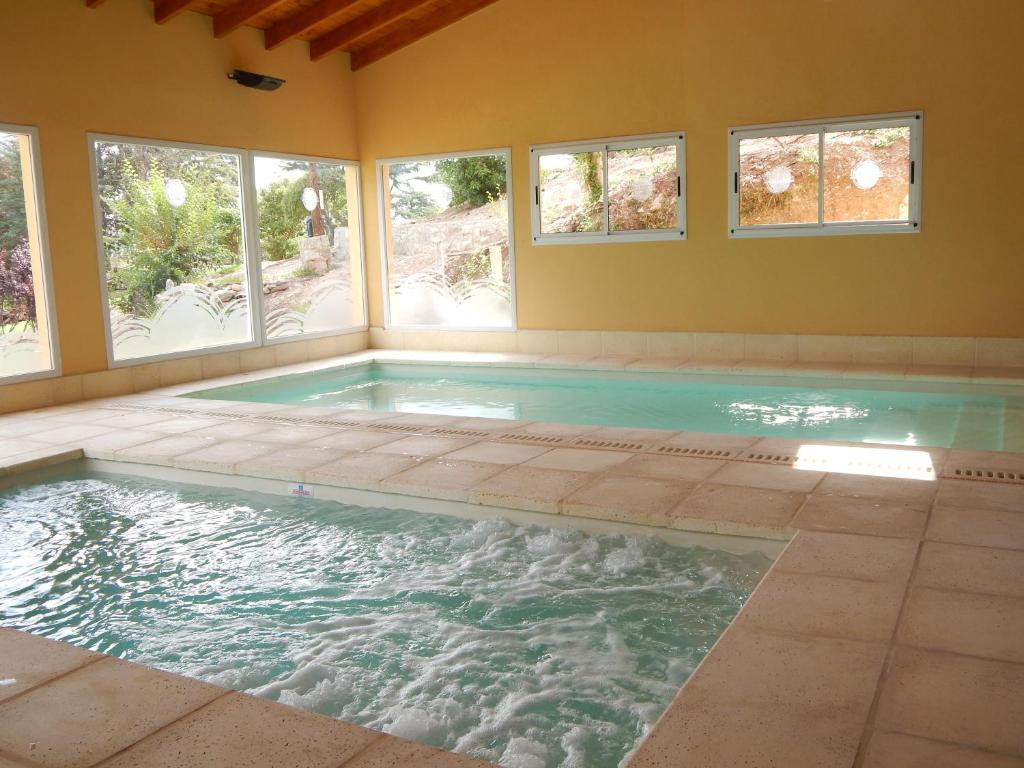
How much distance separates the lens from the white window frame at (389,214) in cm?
952

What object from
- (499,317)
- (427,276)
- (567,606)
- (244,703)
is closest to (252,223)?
(427,276)

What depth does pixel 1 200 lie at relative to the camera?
6.70 meters

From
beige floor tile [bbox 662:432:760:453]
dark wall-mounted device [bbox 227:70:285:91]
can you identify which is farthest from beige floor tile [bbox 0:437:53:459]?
dark wall-mounted device [bbox 227:70:285:91]

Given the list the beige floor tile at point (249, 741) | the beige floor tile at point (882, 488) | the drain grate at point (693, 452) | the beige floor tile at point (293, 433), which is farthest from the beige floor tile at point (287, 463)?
the beige floor tile at point (882, 488)

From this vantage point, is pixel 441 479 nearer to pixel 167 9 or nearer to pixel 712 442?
pixel 712 442

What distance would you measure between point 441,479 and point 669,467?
46.3 inches

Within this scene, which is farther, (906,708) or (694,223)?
(694,223)

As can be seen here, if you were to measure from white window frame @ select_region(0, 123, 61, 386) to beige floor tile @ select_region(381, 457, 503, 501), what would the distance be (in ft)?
13.0

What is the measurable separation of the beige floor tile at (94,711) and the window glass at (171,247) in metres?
5.78

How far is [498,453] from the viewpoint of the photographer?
503 cm

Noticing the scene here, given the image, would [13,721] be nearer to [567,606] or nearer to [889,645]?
[567,606]

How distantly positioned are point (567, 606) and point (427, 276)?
24.0 ft

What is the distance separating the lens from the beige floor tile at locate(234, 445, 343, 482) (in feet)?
15.6

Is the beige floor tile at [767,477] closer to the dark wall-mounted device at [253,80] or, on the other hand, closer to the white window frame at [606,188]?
the white window frame at [606,188]
